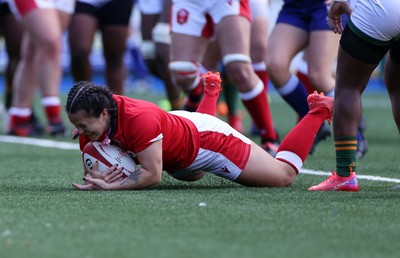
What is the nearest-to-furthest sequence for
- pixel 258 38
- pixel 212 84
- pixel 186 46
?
pixel 212 84, pixel 186 46, pixel 258 38

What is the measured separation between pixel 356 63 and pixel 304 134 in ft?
2.43

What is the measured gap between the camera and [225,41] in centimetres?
737

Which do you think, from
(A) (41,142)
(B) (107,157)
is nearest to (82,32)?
(A) (41,142)

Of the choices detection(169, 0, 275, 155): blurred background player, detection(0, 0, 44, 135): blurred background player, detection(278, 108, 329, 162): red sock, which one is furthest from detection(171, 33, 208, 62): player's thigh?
detection(0, 0, 44, 135): blurred background player

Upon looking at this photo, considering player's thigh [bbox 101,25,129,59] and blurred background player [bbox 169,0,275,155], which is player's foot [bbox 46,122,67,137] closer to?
player's thigh [bbox 101,25,129,59]

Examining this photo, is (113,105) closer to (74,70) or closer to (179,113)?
(179,113)

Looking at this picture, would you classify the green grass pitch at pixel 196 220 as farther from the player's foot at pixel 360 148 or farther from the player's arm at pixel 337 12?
the player's foot at pixel 360 148

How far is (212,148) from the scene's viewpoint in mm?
5453

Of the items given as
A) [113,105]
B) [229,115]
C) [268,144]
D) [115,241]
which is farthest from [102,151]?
[229,115]

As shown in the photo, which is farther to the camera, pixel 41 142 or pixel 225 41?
pixel 41 142

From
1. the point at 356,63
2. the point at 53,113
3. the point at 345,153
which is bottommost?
the point at 53,113

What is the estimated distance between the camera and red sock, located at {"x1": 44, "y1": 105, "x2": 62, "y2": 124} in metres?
9.76

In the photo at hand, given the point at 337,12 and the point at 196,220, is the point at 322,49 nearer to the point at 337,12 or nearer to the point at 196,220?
the point at 337,12

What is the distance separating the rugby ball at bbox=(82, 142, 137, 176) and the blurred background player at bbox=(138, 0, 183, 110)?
4.63 metres
